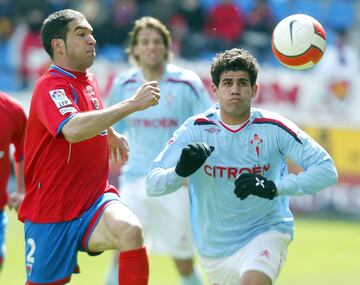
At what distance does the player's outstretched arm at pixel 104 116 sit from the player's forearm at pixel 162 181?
504mm

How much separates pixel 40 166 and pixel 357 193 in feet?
32.4

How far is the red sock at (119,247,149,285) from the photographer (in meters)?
6.09

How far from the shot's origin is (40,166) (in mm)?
6492

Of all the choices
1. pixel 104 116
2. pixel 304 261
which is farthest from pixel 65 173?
pixel 304 261

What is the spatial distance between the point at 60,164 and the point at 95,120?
0.57 meters

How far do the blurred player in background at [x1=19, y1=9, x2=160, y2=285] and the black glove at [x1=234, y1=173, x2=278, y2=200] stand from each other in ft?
2.43

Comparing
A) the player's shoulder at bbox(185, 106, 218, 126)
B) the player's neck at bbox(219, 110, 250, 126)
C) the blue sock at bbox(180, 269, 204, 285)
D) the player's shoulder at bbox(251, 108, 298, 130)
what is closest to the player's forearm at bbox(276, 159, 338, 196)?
the player's shoulder at bbox(251, 108, 298, 130)

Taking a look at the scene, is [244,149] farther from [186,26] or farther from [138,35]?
[186,26]

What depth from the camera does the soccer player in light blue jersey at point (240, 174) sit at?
6.28m

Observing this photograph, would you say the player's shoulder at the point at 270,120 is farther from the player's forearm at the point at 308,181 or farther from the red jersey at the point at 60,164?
the red jersey at the point at 60,164

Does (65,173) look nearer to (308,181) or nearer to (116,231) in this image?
(116,231)

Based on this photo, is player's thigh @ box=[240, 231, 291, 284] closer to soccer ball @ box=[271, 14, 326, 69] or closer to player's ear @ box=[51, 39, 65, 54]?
soccer ball @ box=[271, 14, 326, 69]

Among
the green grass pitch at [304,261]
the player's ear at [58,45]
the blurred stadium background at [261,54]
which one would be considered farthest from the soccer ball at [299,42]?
the blurred stadium background at [261,54]

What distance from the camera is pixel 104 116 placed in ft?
19.8
